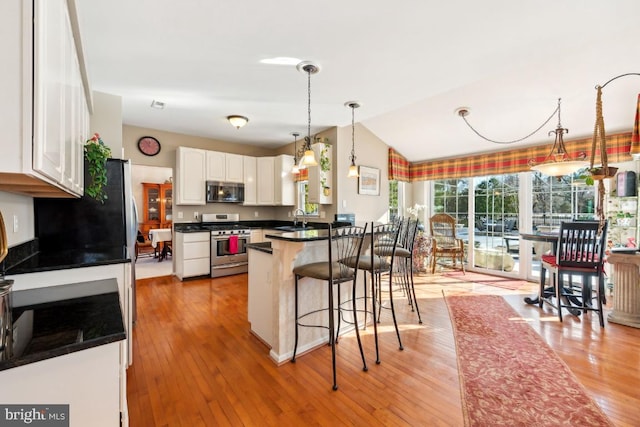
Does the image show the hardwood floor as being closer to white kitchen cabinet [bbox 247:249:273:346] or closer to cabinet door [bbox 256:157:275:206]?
white kitchen cabinet [bbox 247:249:273:346]

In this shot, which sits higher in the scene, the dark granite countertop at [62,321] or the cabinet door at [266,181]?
Answer: the cabinet door at [266,181]

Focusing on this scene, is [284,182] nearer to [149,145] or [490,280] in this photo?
[149,145]

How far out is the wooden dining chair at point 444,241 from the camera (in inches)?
202

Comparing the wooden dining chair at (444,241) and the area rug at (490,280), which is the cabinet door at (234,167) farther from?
the area rug at (490,280)

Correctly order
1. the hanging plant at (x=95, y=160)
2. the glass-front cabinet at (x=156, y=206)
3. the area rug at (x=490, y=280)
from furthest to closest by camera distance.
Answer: the glass-front cabinet at (x=156, y=206) → the area rug at (x=490, y=280) → the hanging plant at (x=95, y=160)

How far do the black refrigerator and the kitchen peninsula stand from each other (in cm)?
99

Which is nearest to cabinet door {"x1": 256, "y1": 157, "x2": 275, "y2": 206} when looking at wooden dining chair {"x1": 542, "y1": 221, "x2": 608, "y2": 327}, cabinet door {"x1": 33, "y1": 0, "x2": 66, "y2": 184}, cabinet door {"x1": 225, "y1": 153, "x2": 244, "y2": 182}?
cabinet door {"x1": 225, "y1": 153, "x2": 244, "y2": 182}

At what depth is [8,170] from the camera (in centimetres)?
79

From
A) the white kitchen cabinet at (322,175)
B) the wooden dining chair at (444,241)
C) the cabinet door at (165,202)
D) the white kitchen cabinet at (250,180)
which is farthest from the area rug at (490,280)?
the cabinet door at (165,202)

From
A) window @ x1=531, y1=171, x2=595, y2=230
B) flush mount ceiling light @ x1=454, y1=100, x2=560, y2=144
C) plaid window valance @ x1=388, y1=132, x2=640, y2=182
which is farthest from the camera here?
window @ x1=531, y1=171, x2=595, y2=230

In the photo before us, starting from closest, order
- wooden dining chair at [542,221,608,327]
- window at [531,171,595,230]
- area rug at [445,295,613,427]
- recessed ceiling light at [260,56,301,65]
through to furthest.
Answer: area rug at [445,295,613,427] < recessed ceiling light at [260,56,301,65] < wooden dining chair at [542,221,608,327] < window at [531,171,595,230]

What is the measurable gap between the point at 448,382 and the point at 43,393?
2.16 meters

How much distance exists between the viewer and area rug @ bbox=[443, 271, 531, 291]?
169 inches

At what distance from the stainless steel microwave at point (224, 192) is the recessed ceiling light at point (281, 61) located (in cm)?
293
